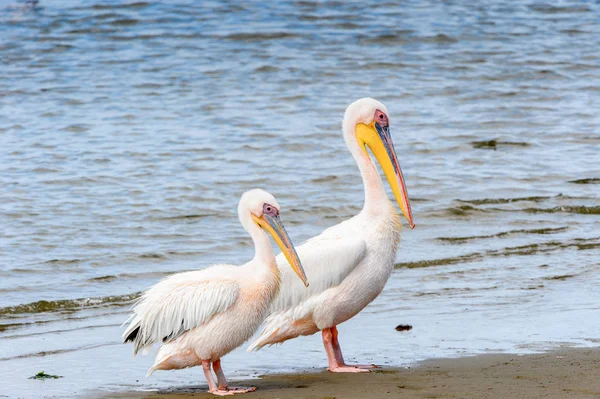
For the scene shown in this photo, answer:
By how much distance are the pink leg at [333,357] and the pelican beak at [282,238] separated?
0.48 metres

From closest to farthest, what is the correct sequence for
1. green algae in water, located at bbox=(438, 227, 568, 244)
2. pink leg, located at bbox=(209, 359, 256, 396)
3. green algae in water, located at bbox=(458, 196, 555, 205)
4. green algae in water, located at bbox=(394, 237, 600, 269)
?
pink leg, located at bbox=(209, 359, 256, 396), green algae in water, located at bbox=(394, 237, 600, 269), green algae in water, located at bbox=(438, 227, 568, 244), green algae in water, located at bbox=(458, 196, 555, 205)

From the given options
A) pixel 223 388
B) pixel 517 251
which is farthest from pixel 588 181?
pixel 223 388

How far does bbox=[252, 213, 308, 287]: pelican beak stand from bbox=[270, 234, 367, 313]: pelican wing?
0.33 meters

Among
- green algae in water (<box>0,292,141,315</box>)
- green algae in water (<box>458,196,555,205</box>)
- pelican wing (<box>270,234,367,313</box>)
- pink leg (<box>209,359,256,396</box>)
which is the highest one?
pelican wing (<box>270,234,367,313</box>)

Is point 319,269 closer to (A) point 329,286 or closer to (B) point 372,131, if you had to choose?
(A) point 329,286

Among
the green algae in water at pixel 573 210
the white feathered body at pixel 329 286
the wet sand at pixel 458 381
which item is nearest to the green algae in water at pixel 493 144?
the green algae in water at pixel 573 210

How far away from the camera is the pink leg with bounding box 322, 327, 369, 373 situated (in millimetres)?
5227

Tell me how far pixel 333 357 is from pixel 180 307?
0.95 metres

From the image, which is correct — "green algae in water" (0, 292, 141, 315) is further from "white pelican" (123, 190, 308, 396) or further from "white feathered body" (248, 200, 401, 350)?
"white pelican" (123, 190, 308, 396)

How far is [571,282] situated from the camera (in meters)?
7.09

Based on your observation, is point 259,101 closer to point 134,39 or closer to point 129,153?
point 129,153

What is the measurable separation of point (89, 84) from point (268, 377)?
10622 mm

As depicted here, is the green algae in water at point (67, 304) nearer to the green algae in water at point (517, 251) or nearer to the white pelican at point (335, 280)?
the white pelican at point (335, 280)

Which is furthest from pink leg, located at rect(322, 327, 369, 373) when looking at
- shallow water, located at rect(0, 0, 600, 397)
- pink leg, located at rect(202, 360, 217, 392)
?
pink leg, located at rect(202, 360, 217, 392)
